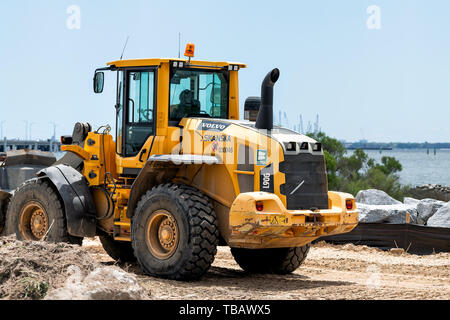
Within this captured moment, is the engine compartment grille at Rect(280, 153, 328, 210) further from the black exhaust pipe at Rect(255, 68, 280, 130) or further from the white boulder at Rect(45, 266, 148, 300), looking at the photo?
the white boulder at Rect(45, 266, 148, 300)

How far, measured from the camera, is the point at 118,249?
13844 millimetres

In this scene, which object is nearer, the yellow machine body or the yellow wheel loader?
the yellow machine body

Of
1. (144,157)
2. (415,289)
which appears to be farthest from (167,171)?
(415,289)

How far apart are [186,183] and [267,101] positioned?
68.9 inches

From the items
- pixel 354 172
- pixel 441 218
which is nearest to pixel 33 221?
pixel 441 218

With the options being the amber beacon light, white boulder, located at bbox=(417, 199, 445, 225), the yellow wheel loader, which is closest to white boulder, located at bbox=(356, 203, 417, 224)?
white boulder, located at bbox=(417, 199, 445, 225)

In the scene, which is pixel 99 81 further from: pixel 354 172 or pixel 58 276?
pixel 354 172

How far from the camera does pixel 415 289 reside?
35.1ft

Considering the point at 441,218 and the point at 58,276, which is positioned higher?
the point at 58,276

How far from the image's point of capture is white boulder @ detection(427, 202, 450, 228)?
59.3ft

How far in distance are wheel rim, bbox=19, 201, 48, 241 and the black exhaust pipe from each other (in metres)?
3.99

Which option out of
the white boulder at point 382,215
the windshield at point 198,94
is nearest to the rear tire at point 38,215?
the windshield at point 198,94

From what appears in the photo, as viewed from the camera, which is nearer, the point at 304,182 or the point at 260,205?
the point at 260,205
